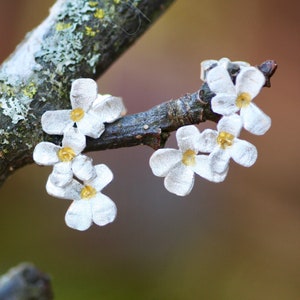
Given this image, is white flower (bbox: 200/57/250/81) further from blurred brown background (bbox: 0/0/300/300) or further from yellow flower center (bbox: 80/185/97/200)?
blurred brown background (bbox: 0/0/300/300)

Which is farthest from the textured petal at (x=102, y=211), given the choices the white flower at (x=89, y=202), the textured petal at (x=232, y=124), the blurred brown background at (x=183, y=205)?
the blurred brown background at (x=183, y=205)

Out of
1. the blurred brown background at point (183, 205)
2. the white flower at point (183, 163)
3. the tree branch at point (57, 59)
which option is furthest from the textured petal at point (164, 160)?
the blurred brown background at point (183, 205)

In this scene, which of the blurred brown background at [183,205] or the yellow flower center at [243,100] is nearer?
the yellow flower center at [243,100]

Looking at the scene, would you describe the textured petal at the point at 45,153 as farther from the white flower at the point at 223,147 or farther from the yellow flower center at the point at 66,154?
the white flower at the point at 223,147

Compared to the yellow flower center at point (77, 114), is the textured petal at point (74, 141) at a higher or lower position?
lower

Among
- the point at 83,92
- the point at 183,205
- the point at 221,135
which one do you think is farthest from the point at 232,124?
the point at 183,205

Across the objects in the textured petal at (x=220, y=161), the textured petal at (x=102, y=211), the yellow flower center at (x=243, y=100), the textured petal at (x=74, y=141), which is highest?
the yellow flower center at (x=243, y=100)

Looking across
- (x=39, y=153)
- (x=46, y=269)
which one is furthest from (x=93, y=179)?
(x=46, y=269)
